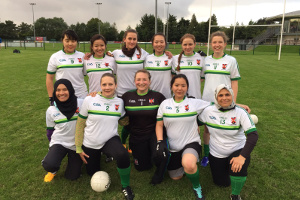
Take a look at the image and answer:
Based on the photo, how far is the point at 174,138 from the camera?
3.24 meters

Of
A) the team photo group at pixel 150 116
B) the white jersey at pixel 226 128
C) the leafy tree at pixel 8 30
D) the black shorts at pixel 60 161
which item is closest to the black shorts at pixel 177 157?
the team photo group at pixel 150 116

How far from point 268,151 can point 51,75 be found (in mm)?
4289

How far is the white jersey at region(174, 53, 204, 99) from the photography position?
12.1 ft

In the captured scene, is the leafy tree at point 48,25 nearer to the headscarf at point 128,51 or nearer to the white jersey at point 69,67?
the white jersey at point 69,67

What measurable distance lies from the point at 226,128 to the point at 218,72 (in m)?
1.02

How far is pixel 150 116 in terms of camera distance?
3.48 metres

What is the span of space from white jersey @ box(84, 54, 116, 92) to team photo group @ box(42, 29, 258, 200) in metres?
0.01

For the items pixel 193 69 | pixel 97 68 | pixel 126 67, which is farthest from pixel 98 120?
pixel 193 69

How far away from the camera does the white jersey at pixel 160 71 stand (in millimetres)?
3855

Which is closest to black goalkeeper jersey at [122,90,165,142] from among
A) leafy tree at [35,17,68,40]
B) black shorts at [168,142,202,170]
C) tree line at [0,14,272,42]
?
black shorts at [168,142,202,170]

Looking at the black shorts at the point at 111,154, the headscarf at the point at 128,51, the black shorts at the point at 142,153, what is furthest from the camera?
the headscarf at the point at 128,51

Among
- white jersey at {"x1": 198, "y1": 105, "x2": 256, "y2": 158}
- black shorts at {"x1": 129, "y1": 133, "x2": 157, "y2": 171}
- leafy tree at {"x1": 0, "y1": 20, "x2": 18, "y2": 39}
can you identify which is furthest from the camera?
leafy tree at {"x1": 0, "y1": 20, "x2": 18, "y2": 39}

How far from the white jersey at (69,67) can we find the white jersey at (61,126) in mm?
513

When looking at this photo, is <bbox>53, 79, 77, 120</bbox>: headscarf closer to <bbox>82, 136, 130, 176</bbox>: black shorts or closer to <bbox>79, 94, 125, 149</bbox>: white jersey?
<bbox>79, 94, 125, 149</bbox>: white jersey
